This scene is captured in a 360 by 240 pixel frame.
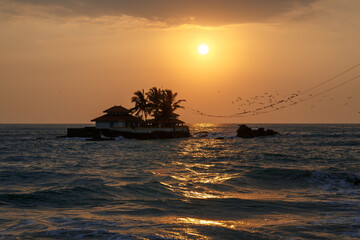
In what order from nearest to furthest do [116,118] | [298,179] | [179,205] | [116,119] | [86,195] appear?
[179,205] → [86,195] → [298,179] → [116,119] → [116,118]

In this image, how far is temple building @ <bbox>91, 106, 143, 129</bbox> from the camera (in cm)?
7662

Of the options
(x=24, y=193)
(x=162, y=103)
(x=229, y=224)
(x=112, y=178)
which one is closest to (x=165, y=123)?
(x=162, y=103)

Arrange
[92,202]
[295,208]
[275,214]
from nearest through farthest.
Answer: [275,214] → [295,208] → [92,202]

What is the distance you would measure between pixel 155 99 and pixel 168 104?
3.15 meters

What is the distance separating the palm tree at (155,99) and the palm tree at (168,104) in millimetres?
693

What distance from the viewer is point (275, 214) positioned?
48.4ft

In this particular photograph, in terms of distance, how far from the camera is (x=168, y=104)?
283ft

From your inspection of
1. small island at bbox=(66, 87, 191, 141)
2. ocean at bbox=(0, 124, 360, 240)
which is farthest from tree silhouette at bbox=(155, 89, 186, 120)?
ocean at bbox=(0, 124, 360, 240)

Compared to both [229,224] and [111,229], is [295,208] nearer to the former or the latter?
[229,224]

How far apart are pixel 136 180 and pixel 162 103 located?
6169 centimetres

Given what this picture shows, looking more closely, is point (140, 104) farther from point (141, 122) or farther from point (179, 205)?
point (179, 205)

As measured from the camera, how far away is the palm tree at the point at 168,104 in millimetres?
85250

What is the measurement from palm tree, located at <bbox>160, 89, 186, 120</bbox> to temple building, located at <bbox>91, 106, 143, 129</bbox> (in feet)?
24.9

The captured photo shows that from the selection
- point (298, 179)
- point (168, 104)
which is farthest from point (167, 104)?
point (298, 179)
